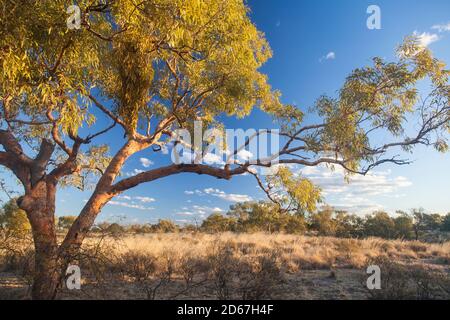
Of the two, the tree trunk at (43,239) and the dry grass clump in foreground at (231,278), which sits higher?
the tree trunk at (43,239)

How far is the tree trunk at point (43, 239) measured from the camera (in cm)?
484

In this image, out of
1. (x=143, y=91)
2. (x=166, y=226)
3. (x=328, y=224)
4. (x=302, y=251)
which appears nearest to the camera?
(x=143, y=91)

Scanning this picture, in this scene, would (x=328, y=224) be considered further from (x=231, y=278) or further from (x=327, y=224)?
(x=231, y=278)

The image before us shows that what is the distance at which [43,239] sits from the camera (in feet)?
17.5

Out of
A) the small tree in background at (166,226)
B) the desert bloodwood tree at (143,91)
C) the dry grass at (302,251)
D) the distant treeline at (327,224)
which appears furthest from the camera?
the small tree in background at (166,226)

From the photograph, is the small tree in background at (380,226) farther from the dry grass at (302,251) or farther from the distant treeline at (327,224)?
the dry grass at (302,251)

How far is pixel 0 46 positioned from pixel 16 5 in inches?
18.1

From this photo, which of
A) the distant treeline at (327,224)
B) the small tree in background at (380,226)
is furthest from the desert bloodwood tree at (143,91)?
the small tree in background at (380,226)

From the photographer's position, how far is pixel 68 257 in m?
4.99

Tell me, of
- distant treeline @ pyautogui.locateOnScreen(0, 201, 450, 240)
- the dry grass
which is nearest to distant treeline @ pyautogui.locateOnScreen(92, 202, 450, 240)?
distant treeline @ pyautogui.locateOnScreen(0, 201, 450, 240)

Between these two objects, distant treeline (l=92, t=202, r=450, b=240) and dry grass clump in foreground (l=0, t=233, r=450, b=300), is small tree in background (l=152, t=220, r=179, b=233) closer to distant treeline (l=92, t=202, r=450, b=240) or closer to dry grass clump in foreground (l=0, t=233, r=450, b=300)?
distant treeline (l=92, t=202, r=450, b=240)

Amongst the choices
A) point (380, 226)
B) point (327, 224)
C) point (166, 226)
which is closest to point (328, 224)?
point (327, 224)

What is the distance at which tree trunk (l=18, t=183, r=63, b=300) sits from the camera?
4844 millimetres
